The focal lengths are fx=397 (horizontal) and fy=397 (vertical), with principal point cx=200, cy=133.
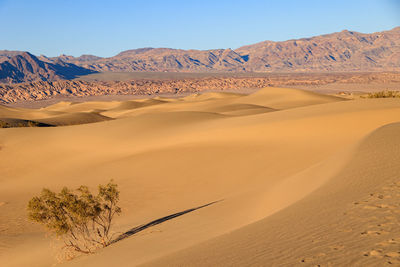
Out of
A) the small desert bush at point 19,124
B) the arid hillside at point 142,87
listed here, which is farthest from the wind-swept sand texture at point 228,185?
the arid hillside at point 142,87

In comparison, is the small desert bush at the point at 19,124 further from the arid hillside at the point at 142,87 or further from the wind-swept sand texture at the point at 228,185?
the arid hillside at the point at 142,87

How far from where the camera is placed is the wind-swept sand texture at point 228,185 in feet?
18.3

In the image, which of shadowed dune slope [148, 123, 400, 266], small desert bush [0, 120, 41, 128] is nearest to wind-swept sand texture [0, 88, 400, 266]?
shadowed dune slope [148, 123, 400, 266]

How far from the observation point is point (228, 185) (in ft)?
45.5

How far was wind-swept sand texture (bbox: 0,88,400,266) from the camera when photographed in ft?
18.3

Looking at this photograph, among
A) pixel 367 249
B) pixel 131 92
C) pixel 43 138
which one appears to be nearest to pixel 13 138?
pixel 43 138

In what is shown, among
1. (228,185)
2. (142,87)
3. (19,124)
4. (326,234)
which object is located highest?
(142,87)

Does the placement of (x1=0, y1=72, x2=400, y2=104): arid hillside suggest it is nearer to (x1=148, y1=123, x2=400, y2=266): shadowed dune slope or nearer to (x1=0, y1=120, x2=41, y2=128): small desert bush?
(x1=0, y1=120, x2=41, y2=128): small desert bush

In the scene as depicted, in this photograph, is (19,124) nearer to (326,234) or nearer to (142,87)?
(326,234)

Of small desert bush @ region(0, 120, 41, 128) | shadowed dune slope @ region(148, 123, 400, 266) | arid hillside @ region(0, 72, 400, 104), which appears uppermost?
arid hillside @ region(0, 72, 400, 104)

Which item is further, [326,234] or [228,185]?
[228,185]

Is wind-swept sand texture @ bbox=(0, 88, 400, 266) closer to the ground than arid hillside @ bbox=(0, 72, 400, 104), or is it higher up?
closer to the ground

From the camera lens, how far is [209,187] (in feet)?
46.1

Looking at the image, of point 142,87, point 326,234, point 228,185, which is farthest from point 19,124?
point 142,87
